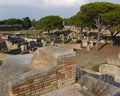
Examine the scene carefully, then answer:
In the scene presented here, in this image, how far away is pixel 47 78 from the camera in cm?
576

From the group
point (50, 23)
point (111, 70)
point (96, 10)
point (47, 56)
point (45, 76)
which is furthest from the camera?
point (50, 23)

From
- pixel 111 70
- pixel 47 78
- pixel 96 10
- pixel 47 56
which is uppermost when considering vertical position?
pixel 96 10

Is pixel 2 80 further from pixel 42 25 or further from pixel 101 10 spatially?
pixel 42 25

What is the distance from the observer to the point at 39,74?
5.61m

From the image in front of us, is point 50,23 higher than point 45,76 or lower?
lower

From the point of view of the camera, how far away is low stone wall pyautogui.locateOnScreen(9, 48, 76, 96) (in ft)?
17.9

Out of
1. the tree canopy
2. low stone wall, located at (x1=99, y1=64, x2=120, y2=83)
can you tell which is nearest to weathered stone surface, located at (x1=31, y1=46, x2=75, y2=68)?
low stone wall, located at (x1=99, y1=64, x2=120, y2=83)

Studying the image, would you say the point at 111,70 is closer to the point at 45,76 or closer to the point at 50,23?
the point at 45,76

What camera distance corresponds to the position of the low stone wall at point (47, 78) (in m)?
5.45

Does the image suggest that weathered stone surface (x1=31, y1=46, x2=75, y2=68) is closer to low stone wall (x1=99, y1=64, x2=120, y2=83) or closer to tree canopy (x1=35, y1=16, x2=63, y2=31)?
low stone wall (x1=99, y1=64, x2=120, y2=83)

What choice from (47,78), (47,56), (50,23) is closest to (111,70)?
(47,56)

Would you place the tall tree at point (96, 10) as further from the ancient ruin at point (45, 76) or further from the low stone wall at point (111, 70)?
the ancient ruin at point (45, 76)

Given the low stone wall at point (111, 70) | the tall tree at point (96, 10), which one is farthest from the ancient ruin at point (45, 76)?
the tall tree at point (96, 10)

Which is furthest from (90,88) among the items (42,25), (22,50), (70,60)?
(42,25)
